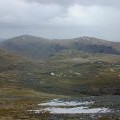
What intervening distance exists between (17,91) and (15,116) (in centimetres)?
7857

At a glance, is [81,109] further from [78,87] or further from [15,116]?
[78,87]

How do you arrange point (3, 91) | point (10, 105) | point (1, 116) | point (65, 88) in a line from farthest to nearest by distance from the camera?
point (65, 88)
point (3, 91)
point (10, 105)
point (1, 116)

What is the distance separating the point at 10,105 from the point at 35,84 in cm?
8609

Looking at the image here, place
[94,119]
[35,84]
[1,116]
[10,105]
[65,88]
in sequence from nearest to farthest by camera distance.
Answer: [94,119]
[1,116]
[10,105]
[65,88]
[35,84]

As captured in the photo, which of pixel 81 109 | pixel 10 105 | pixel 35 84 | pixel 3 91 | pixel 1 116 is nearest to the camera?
pixel 1 116

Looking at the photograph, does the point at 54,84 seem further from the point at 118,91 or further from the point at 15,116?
the point at 15,116

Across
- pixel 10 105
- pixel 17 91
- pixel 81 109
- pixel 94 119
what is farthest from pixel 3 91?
pixel 94 119

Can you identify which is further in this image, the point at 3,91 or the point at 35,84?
the point at 35,84

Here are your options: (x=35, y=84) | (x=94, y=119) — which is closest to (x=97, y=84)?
(x=35, y=84)

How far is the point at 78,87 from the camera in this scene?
617ft

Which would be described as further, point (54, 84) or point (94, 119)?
point (54, 84)

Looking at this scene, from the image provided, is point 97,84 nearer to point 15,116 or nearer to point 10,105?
point 10,105

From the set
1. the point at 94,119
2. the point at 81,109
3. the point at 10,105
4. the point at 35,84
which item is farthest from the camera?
the point at 35,84

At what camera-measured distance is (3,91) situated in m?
165
